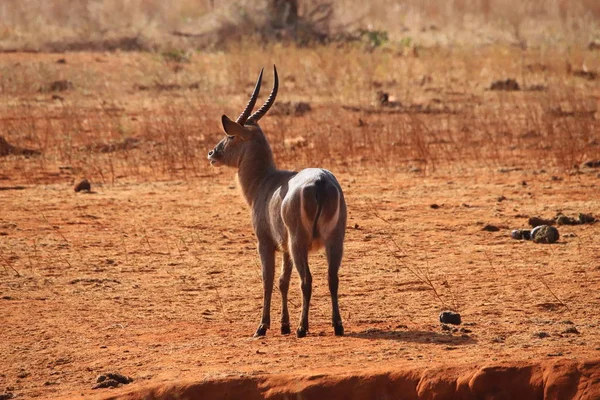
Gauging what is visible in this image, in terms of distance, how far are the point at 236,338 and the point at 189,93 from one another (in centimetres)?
1243

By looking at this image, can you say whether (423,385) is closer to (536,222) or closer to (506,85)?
(536,222)

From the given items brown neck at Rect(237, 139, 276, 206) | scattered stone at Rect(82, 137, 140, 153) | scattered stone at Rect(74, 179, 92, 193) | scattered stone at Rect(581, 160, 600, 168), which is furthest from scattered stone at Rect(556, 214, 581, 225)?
scattered stone at Rect(82, 137, 140, 153)

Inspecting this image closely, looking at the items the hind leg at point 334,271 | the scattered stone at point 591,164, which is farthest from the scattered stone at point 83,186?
the hind leg at point 334,271

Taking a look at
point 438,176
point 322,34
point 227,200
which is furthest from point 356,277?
point 322,34

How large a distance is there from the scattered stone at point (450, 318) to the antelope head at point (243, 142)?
167 centimetres

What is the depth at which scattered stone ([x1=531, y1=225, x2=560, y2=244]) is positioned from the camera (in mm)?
9367

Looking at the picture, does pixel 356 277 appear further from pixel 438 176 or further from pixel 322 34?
pixel 322 34

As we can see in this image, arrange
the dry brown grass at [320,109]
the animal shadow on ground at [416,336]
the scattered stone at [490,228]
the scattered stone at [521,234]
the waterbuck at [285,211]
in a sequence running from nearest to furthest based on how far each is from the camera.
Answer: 1. the animal shadow on ground at [416,336]
2. the waterbuck at [285,211]
3. the scattered stone at [521,234]
4. the scattered stone at [490,228]
5. the dry brown grass at [320,109]

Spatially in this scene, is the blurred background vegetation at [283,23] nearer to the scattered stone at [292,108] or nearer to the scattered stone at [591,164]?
the scattered stone at [292,108]

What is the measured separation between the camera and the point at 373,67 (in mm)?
20844

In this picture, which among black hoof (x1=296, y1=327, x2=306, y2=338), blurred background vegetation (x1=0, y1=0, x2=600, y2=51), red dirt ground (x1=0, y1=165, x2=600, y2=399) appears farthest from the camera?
blurred background vegetation (x1=0, y1=0, x2=600, y2=51)

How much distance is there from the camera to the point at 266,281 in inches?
275

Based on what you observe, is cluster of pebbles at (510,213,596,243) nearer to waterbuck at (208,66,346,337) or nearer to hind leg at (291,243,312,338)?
waterbuck at (208,66,346,337)

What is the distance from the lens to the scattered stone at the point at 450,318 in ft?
22.4
